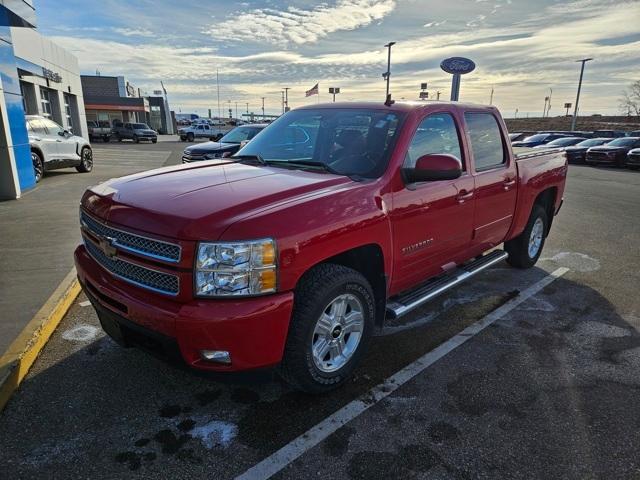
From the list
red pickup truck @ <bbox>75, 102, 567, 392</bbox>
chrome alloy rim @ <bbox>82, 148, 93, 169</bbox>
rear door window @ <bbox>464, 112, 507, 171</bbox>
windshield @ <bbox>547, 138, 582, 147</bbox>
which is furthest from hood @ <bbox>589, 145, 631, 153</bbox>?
chrome alloy rim @ <bbox>82, 148, 93, 169</bbox>

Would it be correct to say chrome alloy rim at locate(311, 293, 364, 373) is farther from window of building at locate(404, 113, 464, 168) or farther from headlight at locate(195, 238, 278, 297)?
window of building at locate(404, 113, 464, 168)

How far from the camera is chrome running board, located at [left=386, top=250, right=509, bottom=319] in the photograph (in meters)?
3.55

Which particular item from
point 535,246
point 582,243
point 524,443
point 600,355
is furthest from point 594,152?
point 524,443

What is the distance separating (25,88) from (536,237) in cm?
2048

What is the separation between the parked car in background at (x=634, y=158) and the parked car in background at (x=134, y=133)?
33.9m

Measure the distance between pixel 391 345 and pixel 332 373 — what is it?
0.95m

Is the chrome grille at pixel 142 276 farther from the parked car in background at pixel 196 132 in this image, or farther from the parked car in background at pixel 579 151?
the parked car in background at pixel 196 132

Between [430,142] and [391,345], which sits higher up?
[430,142]

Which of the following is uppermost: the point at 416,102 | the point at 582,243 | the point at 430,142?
the point at 416,102

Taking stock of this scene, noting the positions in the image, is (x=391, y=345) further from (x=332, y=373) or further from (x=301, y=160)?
(x=301, y=160)

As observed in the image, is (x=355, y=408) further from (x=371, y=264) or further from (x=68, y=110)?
(x=68, y=110)

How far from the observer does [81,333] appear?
13.1 ft

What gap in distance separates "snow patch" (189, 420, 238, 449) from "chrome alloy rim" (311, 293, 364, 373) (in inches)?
25.8

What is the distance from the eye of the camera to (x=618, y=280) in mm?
5527
